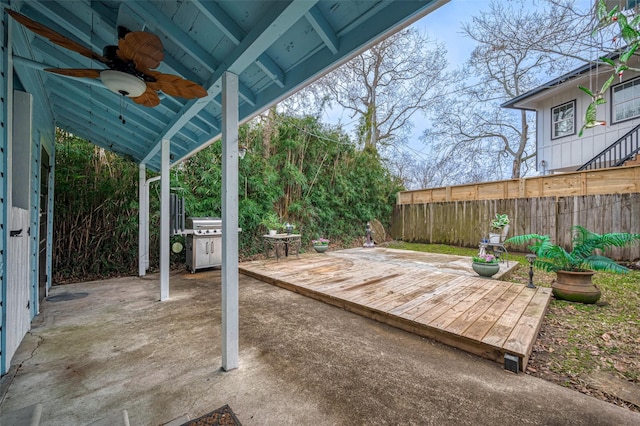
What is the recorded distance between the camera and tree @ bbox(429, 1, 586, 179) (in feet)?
15.9

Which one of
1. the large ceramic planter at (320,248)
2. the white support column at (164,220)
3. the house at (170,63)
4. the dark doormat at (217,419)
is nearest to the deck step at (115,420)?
the dark doormat at (217,419)

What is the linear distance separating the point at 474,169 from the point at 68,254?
45.5 ft

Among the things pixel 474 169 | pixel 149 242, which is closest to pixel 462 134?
pixel 474 169

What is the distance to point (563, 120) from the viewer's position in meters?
7.84

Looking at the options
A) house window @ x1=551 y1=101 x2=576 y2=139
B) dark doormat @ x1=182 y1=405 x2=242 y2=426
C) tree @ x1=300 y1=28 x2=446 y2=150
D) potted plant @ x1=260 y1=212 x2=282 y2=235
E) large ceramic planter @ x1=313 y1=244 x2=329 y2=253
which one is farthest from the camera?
tree @ x1=300 y1=28 x2=446 y2=150

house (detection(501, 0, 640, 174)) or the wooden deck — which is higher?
house (detection(501, 0, 640, 174))

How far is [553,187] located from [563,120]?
389cm

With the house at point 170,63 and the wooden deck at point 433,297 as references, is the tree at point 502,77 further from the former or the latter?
the house at point 170,63

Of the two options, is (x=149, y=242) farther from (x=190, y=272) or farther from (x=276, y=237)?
(x=276, y=237)

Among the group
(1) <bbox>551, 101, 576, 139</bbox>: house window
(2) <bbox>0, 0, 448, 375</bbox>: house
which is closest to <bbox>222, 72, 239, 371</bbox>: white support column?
(2) <bbox>0, 0, 448, 375</bbox>: house

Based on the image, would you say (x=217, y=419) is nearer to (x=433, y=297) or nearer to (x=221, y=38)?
(x=221, y=38)

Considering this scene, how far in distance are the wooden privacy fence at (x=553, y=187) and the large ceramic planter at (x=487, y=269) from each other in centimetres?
366

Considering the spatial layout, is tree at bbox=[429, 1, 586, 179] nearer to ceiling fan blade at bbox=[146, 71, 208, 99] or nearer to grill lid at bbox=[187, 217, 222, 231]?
ceiling fan blade at bbox=[146, 71, 208, 99]

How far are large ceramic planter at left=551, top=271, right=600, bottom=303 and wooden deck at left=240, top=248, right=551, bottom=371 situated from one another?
0.48 ft
